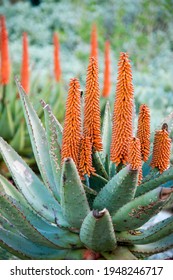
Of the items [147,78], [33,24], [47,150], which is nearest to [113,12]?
[33,24]

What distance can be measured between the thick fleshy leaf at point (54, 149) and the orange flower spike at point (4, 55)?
1.97m

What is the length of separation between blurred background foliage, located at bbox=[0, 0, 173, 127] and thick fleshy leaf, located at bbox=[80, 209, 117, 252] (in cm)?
414

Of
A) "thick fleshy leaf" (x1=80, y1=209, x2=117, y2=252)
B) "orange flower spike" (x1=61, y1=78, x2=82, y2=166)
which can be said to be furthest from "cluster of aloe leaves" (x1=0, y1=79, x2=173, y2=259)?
"orange flower spike" (x1=61, y1=78, x2=82, y2=166)

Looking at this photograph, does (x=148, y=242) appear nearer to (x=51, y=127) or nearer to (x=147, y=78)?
(x=51, y=127)

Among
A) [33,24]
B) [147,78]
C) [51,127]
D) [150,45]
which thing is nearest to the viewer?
[51,127]

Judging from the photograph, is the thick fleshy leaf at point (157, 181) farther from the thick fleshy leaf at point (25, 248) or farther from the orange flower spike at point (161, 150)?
the thick fleshy leaf at point (25, 248)

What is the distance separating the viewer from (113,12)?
9.14m

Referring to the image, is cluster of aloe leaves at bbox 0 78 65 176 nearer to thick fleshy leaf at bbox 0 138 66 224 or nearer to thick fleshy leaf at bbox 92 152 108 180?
thick fleshy leaf at bbox 0 138 66 224

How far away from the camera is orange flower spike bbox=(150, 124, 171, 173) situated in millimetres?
1682

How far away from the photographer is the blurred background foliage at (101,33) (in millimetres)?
6910

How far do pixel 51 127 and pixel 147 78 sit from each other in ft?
14.5

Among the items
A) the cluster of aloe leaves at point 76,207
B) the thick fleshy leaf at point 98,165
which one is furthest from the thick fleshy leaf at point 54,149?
the thick fleshy leaf at point 98,165

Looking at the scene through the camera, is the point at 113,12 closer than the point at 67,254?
No
